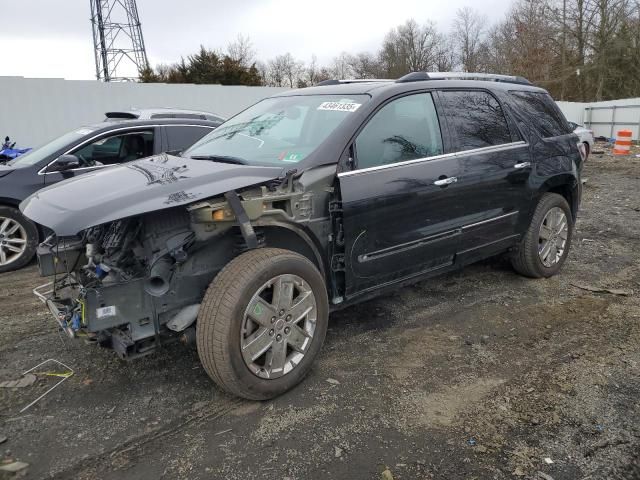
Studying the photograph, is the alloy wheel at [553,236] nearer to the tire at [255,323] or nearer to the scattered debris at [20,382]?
the tire at [255,323]

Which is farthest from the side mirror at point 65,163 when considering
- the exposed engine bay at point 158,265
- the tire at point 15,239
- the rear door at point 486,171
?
the rear door at point 486,171

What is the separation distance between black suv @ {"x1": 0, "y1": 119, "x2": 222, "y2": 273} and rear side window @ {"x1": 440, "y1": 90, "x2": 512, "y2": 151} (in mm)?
3885

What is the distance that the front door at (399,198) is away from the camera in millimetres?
3286

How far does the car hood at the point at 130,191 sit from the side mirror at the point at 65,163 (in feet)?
8.97

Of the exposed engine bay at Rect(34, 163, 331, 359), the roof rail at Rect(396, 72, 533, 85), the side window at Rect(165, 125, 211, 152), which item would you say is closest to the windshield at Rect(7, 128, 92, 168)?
the side window at Rect(165, 125, 211, 152)

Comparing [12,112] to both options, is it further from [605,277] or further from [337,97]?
[605,277]

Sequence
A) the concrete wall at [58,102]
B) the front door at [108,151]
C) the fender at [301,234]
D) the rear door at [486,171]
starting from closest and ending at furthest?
the fender at [301,234] → the rear door at [486,171] → the front door at [108,151] → the concrete wall at [58,102]

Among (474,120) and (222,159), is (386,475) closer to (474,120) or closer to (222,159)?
(222,159)

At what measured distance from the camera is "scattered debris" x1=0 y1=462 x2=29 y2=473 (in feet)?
7.86

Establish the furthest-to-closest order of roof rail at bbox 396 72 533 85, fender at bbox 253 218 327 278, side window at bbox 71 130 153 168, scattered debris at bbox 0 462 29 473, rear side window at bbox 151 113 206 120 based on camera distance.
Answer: rear side window at bbox 151 113 206 120
side window at bbox 71 130 153 168
roof rail at bbox 396 72 533 85
fender at bbox 253 218 327 278
scattered debris at bbox 0 462 29 473

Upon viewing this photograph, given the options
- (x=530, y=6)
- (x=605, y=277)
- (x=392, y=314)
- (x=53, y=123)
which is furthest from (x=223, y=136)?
(x=530, y=6)

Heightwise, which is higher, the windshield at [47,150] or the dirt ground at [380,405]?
the windshield at [47,150]

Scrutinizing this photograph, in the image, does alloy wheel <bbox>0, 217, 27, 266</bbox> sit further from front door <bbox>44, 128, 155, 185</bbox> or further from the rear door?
the rear door

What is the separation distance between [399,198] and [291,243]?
830 millimetres
